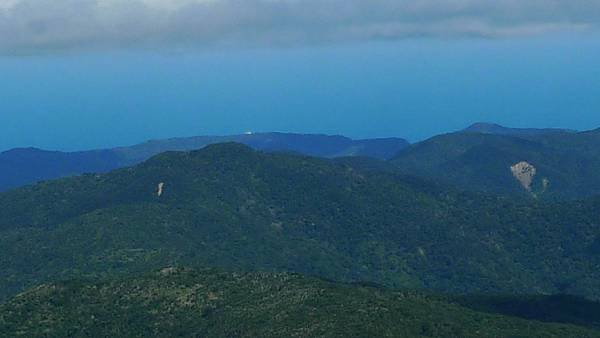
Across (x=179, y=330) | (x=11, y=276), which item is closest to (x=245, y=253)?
(x=11, y=276)

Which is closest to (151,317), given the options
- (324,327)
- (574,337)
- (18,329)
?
(18,329)

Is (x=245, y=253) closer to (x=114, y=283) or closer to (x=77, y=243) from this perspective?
(x=77, y=243)

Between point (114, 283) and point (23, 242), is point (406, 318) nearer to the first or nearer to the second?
point (114, 283)

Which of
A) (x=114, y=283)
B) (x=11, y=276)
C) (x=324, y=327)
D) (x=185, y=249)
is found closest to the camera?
(x=324, y=327)

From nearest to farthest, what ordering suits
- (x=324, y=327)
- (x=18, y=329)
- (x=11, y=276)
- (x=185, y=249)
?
(x=324, y=327) → (x=18, y=329) → (x=11, y=276) → (x=185, y=249)

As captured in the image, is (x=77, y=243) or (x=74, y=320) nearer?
(x=74, y=320)

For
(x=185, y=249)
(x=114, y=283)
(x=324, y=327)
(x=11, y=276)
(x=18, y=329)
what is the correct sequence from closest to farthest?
(x=324, y=327)
(x=18, y=329)
(x=114, y=283)
(x=11, y=276)
(x=185, y=249)
